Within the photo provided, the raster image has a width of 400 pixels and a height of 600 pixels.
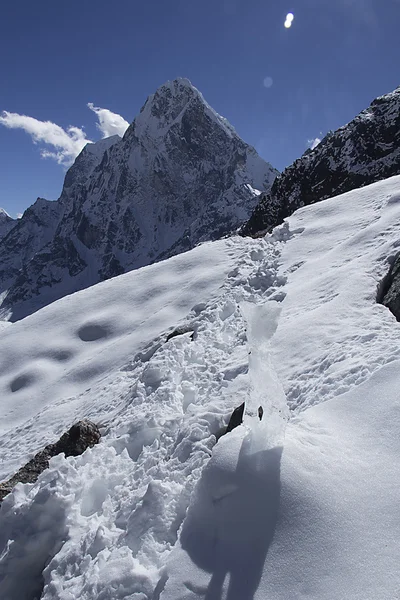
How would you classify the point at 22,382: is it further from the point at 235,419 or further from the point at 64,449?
the point at 235,419

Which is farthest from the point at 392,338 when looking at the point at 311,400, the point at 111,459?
the point at 111,459

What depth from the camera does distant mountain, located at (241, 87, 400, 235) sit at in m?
52.8

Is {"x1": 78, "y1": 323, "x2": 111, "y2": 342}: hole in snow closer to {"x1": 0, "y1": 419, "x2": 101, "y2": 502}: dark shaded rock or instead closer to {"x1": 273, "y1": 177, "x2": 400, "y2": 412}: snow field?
{"x1": 273, "y1": 177, "x2": 400, "y2": 412}: snow field

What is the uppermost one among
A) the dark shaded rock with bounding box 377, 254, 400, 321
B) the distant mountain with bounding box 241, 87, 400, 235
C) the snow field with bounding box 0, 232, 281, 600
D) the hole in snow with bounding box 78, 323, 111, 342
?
the distant mountain with bounding box 241, 87, 400, 235

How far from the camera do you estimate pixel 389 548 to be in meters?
4.00

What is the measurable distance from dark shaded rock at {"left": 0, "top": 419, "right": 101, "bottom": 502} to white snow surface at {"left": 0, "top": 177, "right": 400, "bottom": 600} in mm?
587

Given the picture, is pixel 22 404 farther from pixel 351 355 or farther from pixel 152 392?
pixel 351 355

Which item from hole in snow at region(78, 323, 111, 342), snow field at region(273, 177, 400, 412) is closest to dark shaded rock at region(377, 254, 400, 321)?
snow field at region(273, 177, 400, 412)

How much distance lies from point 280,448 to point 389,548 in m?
1.56

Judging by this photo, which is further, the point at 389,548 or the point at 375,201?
the point at 375,201

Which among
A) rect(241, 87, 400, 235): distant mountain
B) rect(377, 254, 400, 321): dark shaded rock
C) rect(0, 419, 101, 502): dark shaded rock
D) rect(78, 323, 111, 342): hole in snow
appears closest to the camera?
rect(377, 254, 400, 321): dark shaded rock

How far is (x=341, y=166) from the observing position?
183ft

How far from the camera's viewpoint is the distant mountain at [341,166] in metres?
52.8

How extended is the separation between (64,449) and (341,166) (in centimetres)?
5584
